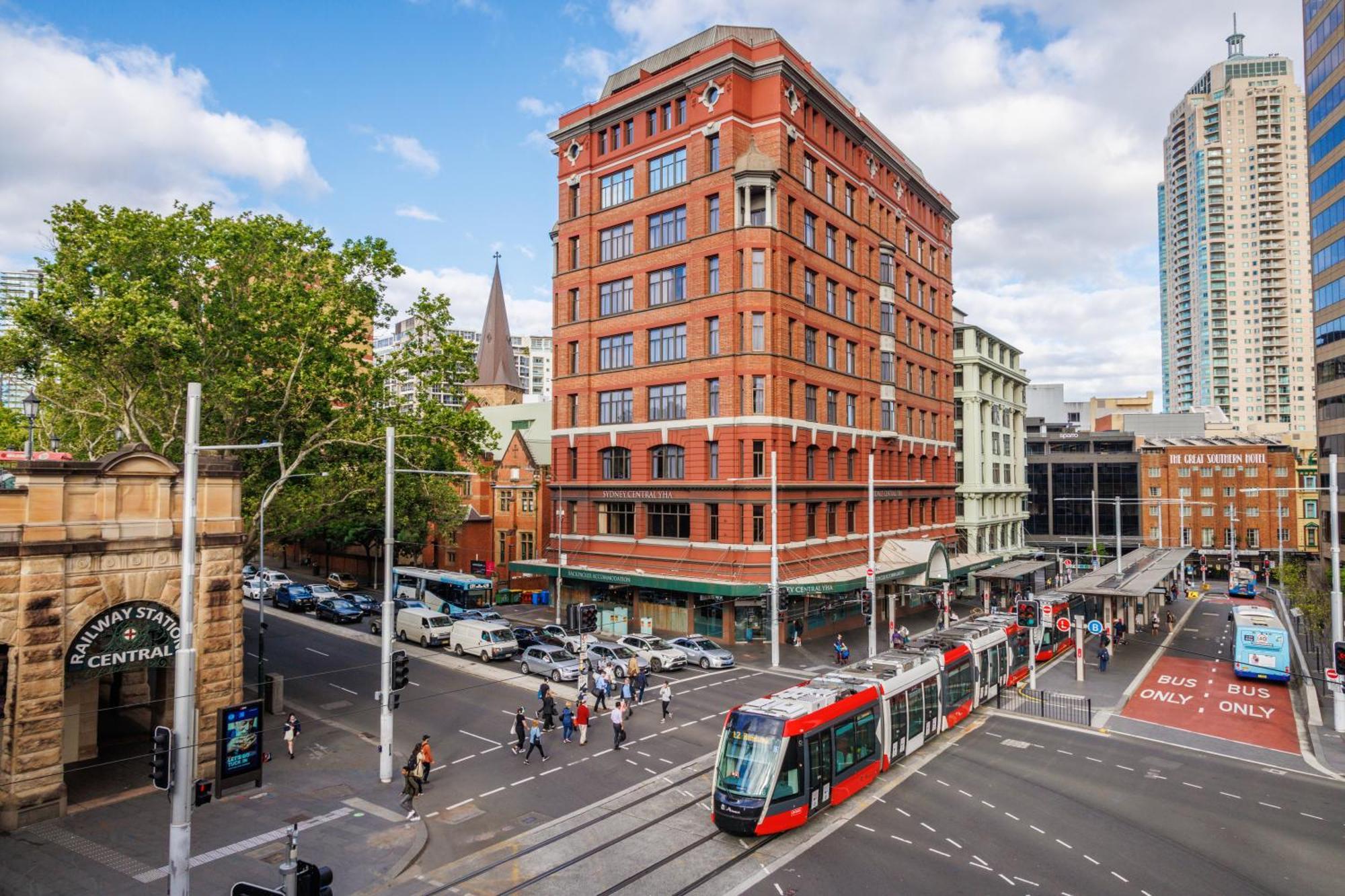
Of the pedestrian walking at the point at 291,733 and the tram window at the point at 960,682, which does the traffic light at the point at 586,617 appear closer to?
the pedestrian walking at the point at 291,733

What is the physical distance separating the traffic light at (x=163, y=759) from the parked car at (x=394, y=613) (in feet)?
90.9

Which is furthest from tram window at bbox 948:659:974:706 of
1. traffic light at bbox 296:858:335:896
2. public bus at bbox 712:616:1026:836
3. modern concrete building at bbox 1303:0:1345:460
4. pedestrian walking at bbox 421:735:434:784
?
modern concrete building at bbox 1303:0:1345:460

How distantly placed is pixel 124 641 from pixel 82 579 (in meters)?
1.91

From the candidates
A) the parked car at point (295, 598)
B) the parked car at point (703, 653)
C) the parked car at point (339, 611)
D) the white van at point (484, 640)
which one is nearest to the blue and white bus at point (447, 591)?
the parked car at point (339, 611)

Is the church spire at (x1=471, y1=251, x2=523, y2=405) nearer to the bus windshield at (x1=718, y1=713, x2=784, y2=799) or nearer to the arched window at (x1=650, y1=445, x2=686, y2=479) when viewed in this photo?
the arched window at (x1=650, y1=445, x2=686, y2=479)

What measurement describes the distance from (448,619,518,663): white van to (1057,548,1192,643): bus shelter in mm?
28367

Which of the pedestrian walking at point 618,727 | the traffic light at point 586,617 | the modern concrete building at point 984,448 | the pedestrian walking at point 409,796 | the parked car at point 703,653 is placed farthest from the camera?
the modern concrete building at point 984,448

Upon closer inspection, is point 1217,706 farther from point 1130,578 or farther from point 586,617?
point 586,617

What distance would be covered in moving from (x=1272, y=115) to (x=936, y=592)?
15596cm

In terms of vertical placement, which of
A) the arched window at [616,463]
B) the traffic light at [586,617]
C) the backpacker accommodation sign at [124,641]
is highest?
the arched window at [616,463]

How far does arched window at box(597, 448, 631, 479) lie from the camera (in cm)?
4759

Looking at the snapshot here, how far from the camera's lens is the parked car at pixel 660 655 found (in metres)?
36.0

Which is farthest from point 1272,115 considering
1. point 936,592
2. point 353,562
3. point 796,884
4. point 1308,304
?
point 796,884

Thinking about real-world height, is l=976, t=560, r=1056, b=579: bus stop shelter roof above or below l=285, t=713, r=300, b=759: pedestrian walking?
above
